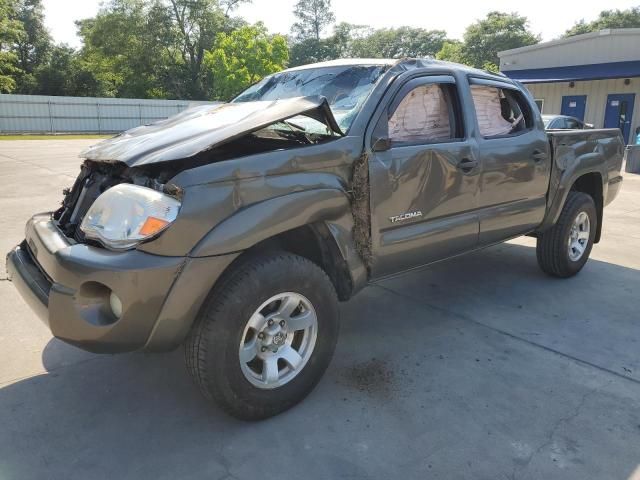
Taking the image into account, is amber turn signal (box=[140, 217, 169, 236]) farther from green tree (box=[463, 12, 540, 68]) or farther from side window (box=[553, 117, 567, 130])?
green tree (box=[463, 12, 540, 68])

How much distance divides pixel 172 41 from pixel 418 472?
164ft

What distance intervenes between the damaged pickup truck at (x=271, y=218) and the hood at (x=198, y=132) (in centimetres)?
1

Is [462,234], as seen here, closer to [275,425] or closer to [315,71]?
[315,71]

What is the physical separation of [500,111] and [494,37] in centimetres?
6234

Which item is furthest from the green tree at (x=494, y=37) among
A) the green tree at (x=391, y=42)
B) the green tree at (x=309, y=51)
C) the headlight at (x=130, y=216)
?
the headlight at (x=130, y=216)

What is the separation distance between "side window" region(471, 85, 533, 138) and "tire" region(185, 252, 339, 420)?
1.99m

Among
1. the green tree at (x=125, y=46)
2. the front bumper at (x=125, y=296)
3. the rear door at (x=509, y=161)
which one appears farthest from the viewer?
the green tree at (x=125, y=46)

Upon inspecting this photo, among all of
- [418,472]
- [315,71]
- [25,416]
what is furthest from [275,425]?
[315,71]

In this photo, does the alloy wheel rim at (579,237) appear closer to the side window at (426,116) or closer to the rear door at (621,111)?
the side window at (426,116)

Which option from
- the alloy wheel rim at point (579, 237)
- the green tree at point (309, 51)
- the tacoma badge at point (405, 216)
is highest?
the green tree at point (309, 51)

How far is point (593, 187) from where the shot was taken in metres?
5.20

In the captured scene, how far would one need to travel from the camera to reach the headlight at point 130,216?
7.45ft

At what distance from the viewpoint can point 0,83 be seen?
109 ft

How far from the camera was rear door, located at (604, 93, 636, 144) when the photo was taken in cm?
2008
